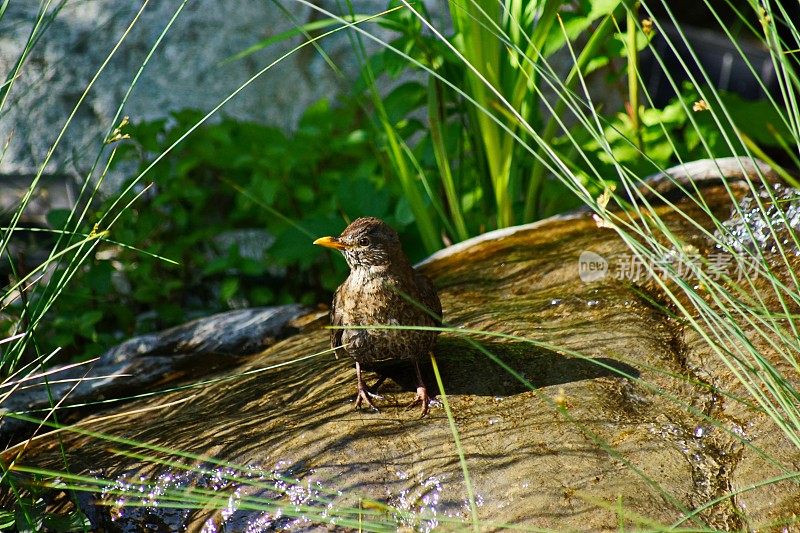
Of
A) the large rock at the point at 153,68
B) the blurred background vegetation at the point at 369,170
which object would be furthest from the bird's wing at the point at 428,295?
the large rock at the point at 153,68

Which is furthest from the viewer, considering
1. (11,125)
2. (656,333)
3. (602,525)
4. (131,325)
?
(11,125)

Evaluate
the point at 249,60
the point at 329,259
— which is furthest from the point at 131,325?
the point at 249,60

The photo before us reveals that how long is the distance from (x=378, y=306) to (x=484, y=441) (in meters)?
0.54

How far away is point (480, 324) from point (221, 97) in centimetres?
315

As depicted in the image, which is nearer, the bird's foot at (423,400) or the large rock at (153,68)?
the bird's foot at (423,400)

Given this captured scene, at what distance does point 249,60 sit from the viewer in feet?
19.5

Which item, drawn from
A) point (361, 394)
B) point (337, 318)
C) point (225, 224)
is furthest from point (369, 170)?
point (361, 394)

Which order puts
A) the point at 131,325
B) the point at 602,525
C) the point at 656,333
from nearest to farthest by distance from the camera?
the point at 602,525
the point at 656,333
the point at 131,325

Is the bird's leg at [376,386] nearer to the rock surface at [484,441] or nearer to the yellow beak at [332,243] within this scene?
the rock surface at [484,441]

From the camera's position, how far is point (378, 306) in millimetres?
2961

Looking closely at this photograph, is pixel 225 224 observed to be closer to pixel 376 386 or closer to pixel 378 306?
pixel 376 386

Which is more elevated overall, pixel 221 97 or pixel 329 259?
pixel 221 97

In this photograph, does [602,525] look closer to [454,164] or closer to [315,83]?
[454,164]

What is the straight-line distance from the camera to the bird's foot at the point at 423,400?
2956mm
